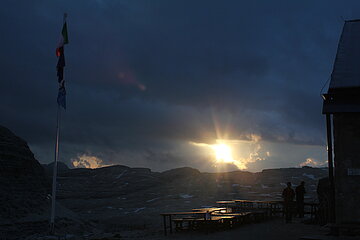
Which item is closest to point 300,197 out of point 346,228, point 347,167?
point 347,167

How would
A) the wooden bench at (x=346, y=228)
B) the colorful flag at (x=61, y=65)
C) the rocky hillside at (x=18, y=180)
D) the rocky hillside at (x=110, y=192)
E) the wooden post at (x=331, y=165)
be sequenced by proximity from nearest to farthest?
the wooden bench at (x=346, y=228) → the wooden post at (x=331, y=165) → the colorful flag at (x=61, y=65) → the rocky hillside at (x=18, y=180) → the rocky hillside at (x=110, y=192)

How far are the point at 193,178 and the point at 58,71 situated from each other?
6755 centimetres

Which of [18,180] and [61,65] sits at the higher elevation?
[61,65]

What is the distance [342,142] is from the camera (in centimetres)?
1329

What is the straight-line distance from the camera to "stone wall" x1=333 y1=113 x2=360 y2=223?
13.0m

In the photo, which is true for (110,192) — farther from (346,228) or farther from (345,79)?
(346,228)

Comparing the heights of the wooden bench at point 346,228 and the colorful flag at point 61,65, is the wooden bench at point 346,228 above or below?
below

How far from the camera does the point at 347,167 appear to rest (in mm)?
13148

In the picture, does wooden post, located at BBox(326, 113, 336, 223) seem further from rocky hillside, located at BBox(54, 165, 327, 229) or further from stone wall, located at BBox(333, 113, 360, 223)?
rocky hillside, located at BBox(54, 165, 327, 229)

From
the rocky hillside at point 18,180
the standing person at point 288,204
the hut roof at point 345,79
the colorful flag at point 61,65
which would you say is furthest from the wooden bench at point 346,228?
the rocky hillside at point 18,180

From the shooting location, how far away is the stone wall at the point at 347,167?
42.8 feet

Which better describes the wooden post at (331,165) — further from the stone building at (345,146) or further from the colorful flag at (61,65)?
the colorful flag at (61,65)

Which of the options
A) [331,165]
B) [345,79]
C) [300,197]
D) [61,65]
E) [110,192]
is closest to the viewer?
[331,165]

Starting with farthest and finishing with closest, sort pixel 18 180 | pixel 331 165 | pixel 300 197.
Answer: pixel 18 180
pixel 300 197
pixel 331 165
